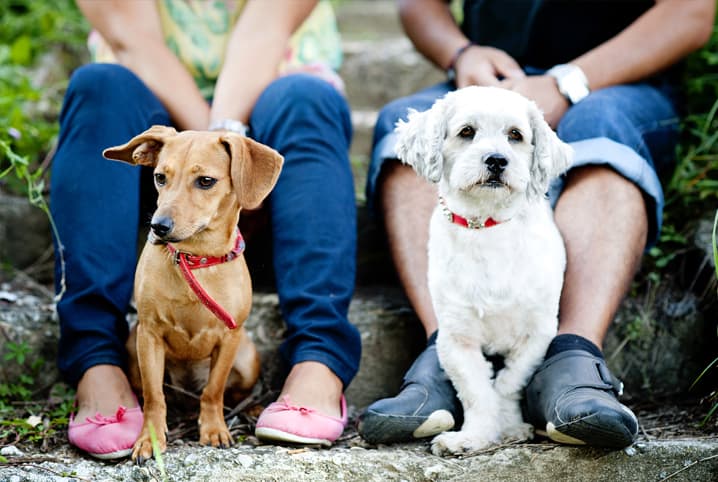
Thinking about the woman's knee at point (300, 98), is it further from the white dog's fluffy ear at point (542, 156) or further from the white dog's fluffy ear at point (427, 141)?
the white dog's fluffy ear at point (542, 156)

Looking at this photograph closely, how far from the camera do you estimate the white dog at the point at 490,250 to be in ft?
6.81

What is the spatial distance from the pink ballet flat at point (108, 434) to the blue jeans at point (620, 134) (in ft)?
3.73

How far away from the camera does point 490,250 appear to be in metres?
2.11

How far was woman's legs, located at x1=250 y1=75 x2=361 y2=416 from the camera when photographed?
2277 millimetres

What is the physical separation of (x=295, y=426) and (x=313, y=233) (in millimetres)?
589

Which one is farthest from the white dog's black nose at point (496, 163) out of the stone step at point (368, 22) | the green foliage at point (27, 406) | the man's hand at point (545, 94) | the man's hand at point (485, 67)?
the stone step at point (368, 22)

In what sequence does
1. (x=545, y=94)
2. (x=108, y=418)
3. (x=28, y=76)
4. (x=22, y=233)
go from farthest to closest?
(x=28, y=76)
(x=22, y=233)
(x=545, y=94)
(x=108, y=418)

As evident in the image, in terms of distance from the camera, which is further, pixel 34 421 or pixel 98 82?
pixel 98 82

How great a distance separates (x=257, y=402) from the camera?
243 cm

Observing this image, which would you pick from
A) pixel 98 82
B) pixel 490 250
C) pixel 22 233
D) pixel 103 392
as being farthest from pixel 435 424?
pixel 22 233

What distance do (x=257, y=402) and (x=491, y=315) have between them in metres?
0.81

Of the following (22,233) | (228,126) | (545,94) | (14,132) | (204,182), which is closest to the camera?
(204,182)

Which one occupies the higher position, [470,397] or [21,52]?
[21,52]

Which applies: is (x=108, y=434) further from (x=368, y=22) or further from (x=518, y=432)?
(x=368, y=22)
